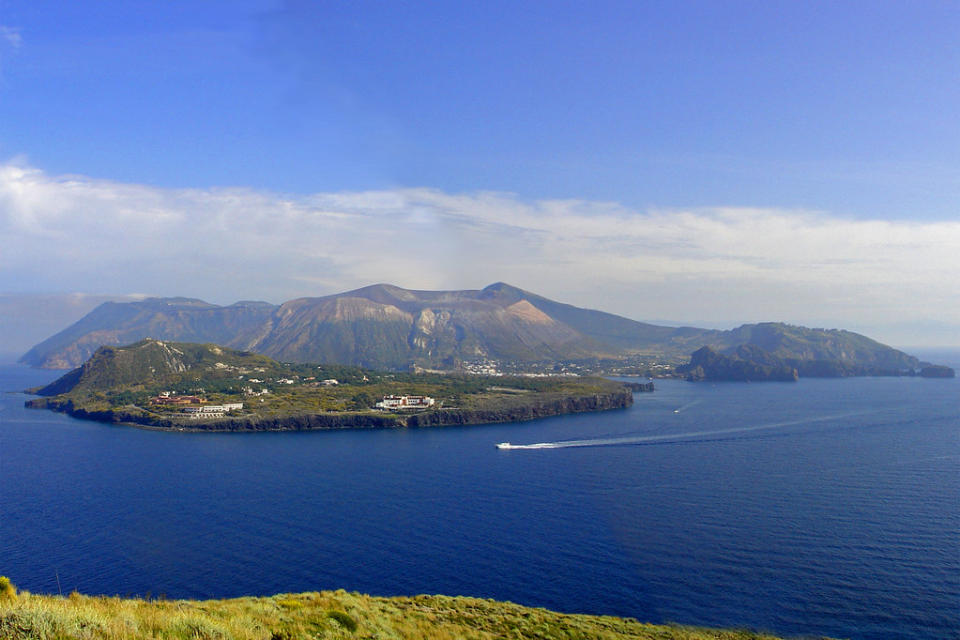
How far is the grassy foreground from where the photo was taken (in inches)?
344

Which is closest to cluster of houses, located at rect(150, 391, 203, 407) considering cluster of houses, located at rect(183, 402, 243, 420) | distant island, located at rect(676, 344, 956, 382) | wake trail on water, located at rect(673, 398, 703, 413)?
cluster of houses, located at rect(183, 402, 243, 420)

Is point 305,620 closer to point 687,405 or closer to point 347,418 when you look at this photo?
point 347,418

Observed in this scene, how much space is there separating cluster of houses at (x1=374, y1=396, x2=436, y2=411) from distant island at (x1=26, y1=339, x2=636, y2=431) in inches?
4.6

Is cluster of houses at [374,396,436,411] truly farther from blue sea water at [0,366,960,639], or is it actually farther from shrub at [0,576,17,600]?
shrub at [0,576,17,600]

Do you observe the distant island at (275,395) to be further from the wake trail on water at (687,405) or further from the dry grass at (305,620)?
the dry grass at (305,620)

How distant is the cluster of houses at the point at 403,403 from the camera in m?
71.0

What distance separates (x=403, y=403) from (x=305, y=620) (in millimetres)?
60337

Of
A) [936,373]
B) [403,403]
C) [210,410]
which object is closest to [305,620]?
[210,410]

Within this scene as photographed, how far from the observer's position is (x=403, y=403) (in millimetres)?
72250

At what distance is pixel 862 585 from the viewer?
2162 centimetres

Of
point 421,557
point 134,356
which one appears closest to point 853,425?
point 421,557

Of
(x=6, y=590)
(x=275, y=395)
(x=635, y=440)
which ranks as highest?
(x=6, y=590)

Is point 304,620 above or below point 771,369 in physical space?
below

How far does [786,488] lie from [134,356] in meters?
89.2
